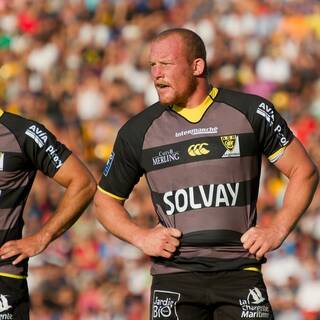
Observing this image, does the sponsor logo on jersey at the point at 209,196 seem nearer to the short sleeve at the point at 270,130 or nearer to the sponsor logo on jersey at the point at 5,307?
the short sleeve at the point at 270,130

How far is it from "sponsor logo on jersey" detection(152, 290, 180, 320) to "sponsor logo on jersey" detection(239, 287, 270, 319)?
39cm

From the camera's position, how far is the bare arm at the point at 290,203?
21.5 ft

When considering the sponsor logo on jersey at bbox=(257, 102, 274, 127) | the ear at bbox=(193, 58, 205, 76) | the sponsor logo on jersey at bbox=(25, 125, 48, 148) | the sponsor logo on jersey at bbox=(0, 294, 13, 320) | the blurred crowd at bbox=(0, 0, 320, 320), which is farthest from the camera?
the blurred crowd at bbox=(0, 0, 320, 320)

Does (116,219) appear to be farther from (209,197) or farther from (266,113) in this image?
(266,113)

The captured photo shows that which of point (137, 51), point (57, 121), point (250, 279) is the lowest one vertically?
point (250, 279)

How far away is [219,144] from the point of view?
265 inches

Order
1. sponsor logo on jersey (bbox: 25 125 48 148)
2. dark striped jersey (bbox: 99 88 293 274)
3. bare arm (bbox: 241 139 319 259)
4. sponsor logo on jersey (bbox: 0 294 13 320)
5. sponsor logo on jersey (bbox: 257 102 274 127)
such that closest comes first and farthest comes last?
bare arm (bbox: 241 139 319 259), dark striped jersey (bbox: 99 88 293 274), sponsor logo on jersey (bbox: 257 102 274 127), sponsor logo on jersey (bbox: 0 294 13 320), sponsor logo on jersey (bbox: 25 125 48 148)

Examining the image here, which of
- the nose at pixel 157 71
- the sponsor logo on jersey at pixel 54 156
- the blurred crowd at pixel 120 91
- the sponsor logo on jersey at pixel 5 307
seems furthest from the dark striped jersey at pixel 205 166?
the blurred crowd at pixel 120 91

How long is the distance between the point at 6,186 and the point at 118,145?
778 mm

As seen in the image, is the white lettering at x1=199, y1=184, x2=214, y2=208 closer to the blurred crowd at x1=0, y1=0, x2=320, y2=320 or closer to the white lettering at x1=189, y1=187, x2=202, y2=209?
the white lettering at x1=189, y1=187, x2=202, y2=209

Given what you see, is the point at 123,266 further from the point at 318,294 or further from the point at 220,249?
the point at 220,249

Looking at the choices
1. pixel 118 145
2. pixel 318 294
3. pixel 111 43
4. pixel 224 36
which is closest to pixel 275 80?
pixel 224 36

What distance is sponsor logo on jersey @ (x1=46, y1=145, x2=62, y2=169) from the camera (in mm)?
7207

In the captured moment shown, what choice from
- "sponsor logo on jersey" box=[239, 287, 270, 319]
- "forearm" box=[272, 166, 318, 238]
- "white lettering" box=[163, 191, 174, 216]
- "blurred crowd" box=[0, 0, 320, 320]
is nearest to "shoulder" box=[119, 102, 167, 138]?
"white lettering" box=[163, 191, 174, 216]
